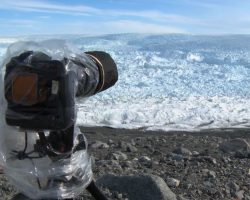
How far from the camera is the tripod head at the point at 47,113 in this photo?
1.29 metres

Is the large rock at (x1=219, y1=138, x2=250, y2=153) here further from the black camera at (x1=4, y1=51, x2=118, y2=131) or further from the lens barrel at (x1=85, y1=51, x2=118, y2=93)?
the black camera at (x1=4, y1=51, x2=118, y2=131)

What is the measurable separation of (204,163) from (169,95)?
44.2ft

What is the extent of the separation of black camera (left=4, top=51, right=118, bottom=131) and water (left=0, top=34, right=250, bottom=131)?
11.5 metres

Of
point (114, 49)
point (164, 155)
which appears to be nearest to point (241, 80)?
point (114, 49)

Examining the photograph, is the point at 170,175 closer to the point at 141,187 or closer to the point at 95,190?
the point at 141,187

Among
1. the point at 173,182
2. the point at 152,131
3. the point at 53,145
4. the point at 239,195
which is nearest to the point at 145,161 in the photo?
the point at 173,182


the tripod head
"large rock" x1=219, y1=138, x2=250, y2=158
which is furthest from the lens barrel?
"large rock" x1=219, y1=138, x2=250, y2=158

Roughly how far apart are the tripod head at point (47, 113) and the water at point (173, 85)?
1141 cm

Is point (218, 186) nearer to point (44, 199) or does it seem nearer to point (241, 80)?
point (44, 199)

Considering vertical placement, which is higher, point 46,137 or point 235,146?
point 46,137

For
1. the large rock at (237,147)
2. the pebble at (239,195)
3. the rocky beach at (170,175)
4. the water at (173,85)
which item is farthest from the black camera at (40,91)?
the water at (173,85)

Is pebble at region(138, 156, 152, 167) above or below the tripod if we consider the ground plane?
below

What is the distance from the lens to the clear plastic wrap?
1.31 m

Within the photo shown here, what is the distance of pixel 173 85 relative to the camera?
1975 cm
